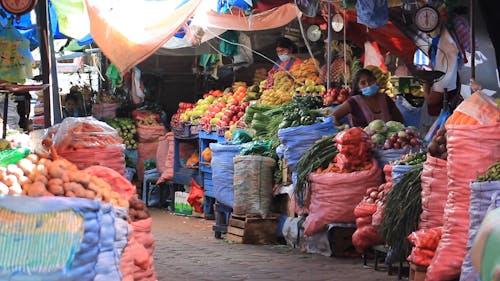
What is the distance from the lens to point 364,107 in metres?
11.2

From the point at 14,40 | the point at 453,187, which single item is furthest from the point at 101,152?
the point at 14,40

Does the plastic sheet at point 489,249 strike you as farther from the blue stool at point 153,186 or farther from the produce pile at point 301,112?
the blue stool at point 153,186

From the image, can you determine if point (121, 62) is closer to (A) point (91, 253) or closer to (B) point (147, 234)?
(B) point (147, 234)

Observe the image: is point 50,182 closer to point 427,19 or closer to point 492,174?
point 492,174

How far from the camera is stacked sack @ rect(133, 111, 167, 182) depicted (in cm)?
1822

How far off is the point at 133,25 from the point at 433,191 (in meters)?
3.54

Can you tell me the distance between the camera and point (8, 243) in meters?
5.50

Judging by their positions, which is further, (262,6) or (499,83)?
(262,6)

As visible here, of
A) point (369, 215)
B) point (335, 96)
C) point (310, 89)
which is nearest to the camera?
point (369, 215)

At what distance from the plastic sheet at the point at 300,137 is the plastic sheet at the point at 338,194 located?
74 cm

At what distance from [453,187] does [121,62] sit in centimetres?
357

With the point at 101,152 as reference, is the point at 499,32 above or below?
above

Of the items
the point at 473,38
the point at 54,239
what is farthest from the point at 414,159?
the point at 54,239

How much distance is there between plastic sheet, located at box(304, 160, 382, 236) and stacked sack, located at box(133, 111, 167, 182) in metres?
8.06
